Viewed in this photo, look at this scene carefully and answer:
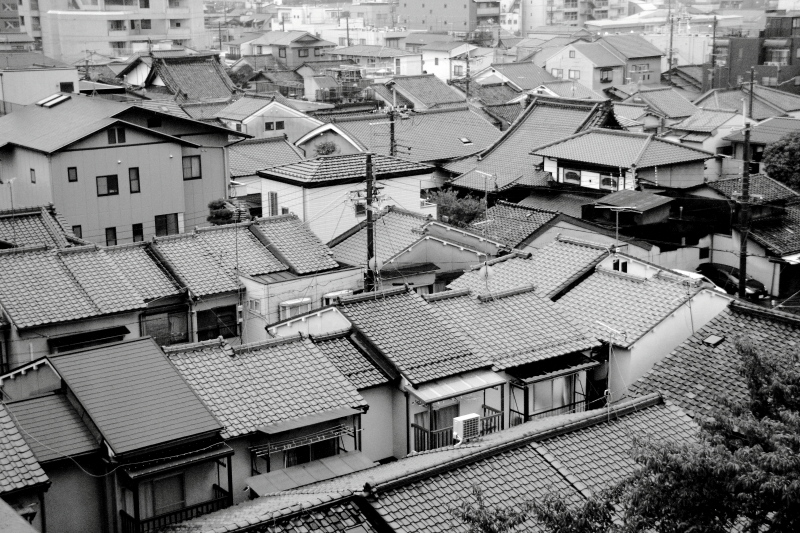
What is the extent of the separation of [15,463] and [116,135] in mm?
19673

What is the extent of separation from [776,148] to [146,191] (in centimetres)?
3070

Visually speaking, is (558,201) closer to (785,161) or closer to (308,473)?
(785,161)

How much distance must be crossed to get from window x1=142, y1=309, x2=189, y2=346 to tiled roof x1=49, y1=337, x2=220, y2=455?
635 centimetres

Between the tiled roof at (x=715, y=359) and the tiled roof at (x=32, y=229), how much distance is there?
598 inches

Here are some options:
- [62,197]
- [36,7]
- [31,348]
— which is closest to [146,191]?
[62,197]

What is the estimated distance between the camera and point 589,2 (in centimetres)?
13512

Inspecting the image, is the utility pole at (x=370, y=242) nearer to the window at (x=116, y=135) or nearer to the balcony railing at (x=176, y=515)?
the balcony railing at (x=176, y=515)

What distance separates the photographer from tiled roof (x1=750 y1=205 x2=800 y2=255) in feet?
112

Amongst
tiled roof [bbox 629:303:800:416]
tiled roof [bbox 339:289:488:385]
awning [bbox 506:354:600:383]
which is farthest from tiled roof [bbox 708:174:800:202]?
tiled roof [bbox 339:289:488:385]

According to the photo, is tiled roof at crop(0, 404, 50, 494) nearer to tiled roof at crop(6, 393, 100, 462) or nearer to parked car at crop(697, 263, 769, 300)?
tiled roof at crop(6, 393, 100, 462)

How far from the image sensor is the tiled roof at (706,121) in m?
52.8

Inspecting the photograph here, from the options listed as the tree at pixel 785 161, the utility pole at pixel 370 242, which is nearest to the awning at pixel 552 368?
the utility pole at pixel 370 242

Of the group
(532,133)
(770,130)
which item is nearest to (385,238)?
(532,133)

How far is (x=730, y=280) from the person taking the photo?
112ft
